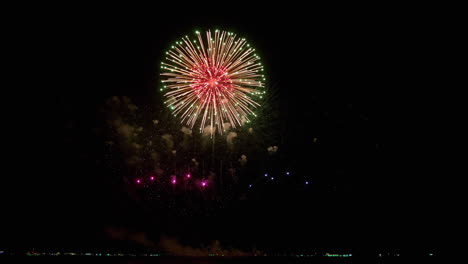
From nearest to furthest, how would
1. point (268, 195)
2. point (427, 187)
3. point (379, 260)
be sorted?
point (379, 260) < point (427, 187) < point (268, 195)

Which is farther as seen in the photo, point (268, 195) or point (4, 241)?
point (268, 195)

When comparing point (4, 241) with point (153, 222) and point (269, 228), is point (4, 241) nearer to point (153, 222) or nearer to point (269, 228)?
point (153, 222)

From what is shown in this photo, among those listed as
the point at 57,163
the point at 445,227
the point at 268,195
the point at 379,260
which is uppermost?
the point at 57,163

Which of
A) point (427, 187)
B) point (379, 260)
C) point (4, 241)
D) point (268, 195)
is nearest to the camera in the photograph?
point (379, 260)

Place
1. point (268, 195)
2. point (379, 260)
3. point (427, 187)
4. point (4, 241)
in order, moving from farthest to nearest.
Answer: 1. point (268, 195)
2. point (427, 187)
3. point (4, 241)
4. point (379, 260)

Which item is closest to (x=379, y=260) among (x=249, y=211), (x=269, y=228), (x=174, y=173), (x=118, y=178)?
(x=269, y=228)

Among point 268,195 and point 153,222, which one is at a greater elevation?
point 268,195

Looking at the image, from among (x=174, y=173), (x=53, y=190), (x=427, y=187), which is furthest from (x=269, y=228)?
(x=53, y=190)

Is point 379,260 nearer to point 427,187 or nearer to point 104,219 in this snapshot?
point 427,187

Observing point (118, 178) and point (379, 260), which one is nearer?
point (379, 260)
